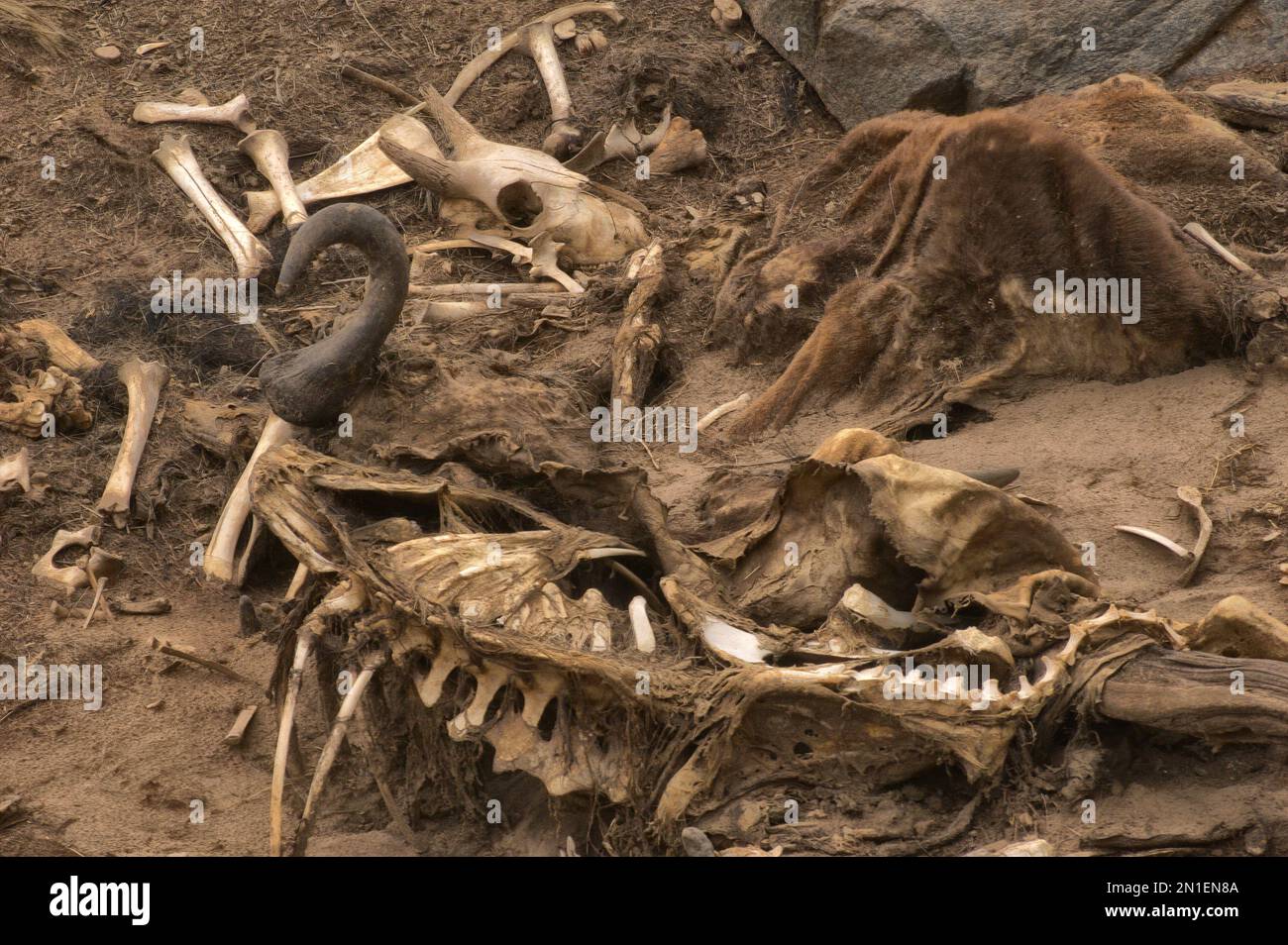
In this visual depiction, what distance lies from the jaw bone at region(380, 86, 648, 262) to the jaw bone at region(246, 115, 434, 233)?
33 centimetres

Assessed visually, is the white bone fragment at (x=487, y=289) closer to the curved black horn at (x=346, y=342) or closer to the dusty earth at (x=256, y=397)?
the dusty earth at (x=256, y=397)

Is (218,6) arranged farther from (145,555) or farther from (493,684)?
(493,684)

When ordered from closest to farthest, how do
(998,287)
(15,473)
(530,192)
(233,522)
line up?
1. (233,522)
2. (998,287)
3. (15,473)
4. (530,192)

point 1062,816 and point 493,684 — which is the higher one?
point 493,684

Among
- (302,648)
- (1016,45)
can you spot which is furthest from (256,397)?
(1016,45)

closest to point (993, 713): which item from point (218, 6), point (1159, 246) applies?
point (1159, 246)

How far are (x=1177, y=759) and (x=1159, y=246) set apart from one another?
2583 millimetres

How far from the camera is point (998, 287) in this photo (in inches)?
222

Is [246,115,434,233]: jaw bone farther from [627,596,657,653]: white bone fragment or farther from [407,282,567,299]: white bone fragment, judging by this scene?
[627,596,657,653]: white bone fragment

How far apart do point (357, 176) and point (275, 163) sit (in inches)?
17.9

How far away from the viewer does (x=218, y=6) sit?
9484mm

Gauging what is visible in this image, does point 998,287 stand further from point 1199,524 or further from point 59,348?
point 59,348

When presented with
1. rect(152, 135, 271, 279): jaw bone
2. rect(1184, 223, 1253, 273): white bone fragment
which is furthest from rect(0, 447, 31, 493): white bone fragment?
rect(1184, 223, 1253, 273): white bone fragment

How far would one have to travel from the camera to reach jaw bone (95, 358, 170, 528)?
18.8 ft
